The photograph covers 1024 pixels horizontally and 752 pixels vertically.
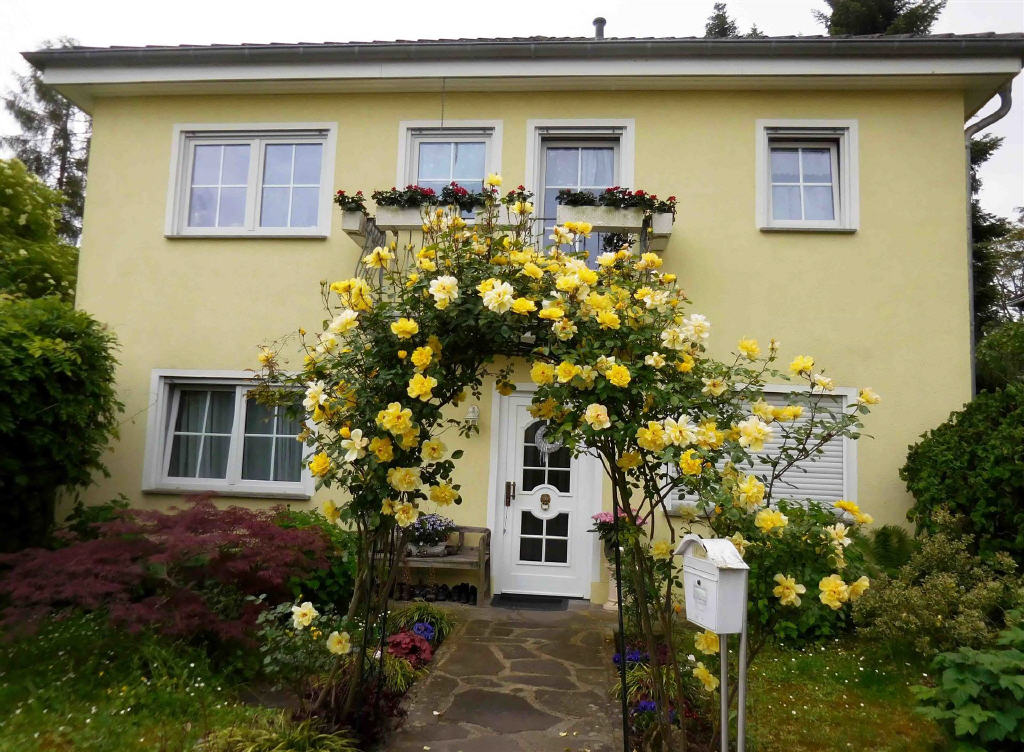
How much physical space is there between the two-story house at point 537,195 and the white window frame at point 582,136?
24mm

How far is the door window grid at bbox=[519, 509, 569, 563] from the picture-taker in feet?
22.4

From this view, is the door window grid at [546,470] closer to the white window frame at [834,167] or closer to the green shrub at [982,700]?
the white window frame at [834,167]

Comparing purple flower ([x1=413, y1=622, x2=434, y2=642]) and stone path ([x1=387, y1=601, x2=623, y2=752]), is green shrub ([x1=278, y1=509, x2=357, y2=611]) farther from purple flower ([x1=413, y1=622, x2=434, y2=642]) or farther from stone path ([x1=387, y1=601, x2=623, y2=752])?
stone path ([x1=387, y1=601, x2=623, y2=752])

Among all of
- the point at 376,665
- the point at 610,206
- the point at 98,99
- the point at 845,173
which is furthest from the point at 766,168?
the point at 98,99

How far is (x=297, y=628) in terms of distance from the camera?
3256 millimetres

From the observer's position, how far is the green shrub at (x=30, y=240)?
9.32 meters

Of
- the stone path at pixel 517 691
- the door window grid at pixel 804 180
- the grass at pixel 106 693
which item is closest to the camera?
the grass at pixel 106 693

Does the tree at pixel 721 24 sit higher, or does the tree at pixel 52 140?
the tree at pixel 721 24

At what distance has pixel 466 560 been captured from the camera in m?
6.23

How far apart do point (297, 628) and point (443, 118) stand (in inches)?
225

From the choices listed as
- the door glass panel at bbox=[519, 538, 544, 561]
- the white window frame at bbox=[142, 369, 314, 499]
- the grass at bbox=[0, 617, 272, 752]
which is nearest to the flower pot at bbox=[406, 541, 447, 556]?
the door glass panel at bbox=[519, 538, 544, 561]

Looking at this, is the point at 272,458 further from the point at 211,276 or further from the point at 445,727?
the point at 445,727

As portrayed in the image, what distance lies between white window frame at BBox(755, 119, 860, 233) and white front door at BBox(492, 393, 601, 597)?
322cm

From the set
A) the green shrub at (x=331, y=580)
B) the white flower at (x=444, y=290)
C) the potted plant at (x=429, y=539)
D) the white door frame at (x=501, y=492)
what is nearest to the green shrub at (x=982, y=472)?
the white door frame at (x=501, y=492)
